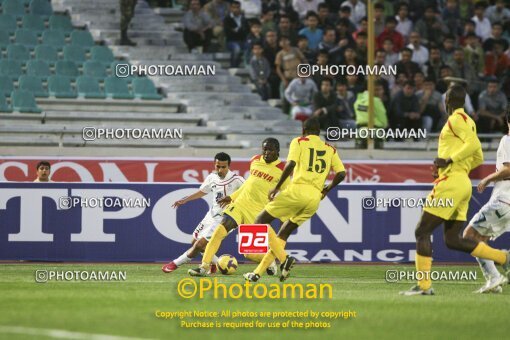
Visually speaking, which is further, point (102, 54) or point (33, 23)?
point (33, 23)

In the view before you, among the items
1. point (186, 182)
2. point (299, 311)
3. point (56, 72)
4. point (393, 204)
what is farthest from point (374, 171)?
point (299, 311)

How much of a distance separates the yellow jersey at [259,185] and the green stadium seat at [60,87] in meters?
7.88

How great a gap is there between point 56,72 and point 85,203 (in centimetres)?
539

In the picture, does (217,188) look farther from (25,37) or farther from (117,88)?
(25,37)

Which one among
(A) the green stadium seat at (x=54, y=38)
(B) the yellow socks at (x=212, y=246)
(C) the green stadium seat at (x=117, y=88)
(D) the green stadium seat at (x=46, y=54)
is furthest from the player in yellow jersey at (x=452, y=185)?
(A) the green stadium seat at (x=54, y=38)

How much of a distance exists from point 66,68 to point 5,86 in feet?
4.35

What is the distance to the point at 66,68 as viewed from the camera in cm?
2228

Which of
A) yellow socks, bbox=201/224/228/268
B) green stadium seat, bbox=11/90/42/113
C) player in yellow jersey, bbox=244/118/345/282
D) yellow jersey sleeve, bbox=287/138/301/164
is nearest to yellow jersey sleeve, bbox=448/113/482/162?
player in yellow jersey, bbox=244/118/345/282

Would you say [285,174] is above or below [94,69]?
below

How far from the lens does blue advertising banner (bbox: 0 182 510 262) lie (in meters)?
17.4

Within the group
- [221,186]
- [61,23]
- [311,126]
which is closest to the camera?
[311,126]

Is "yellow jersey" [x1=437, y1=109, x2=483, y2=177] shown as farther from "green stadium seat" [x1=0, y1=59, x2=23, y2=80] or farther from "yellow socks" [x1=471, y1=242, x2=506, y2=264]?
"green stadium seat" [x1=0, y1=59, x2=23, y2=80]

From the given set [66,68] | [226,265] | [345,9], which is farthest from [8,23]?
[226,265]

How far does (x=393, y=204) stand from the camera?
59.3 ft
